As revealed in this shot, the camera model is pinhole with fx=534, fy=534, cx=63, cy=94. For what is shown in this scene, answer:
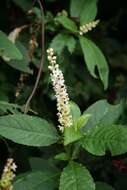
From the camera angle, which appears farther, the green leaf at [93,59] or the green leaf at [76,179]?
the green leaf at [93,59]

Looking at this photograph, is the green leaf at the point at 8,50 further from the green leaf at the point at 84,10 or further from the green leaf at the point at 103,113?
the green leaf at the point at 84,10

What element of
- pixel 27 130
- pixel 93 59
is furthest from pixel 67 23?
pixel 27 130

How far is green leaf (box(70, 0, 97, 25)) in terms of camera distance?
255cm

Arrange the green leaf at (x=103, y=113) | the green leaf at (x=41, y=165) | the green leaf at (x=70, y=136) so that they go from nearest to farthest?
the green leaf at (x=70, y=136)
the green leaf at (x=103, y=113)
the green leaf at (x=41, y=165)

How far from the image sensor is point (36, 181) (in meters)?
1.90

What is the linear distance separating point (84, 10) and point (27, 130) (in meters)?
0.95

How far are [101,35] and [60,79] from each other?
1.74 meters

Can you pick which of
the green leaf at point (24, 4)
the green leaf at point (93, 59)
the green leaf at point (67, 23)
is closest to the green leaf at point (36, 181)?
the green leaf at point (93, 59)

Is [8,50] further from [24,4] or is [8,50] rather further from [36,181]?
[24,4]

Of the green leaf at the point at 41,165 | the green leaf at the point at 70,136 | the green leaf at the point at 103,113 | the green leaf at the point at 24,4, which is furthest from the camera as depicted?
the green leaf at the point at 24,4

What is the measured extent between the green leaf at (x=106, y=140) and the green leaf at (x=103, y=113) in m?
0.17

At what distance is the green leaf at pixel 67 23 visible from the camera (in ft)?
8.09

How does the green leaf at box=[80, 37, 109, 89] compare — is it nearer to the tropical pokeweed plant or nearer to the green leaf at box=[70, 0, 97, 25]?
the green leaf at box=[70, 0, 97, 25]

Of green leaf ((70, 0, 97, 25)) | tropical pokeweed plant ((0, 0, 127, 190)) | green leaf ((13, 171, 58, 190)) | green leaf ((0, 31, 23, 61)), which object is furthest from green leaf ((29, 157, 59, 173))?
green leaf ((70, 0, 97, 25))
